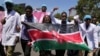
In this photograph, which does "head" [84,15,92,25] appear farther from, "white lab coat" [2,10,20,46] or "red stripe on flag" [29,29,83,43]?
"white lab coat" [2,10,20,46]

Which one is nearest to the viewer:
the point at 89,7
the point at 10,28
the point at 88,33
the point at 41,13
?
the point at 10,28

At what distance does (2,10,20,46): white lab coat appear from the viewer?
1005cm

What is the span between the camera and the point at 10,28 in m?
10.1

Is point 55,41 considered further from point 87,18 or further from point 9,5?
point 9,5

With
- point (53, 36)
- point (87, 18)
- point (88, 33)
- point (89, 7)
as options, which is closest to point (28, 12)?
point (53, 36)

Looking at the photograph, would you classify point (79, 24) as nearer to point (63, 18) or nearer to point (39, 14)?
point (63, 18)

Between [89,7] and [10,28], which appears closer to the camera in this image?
[10,28]

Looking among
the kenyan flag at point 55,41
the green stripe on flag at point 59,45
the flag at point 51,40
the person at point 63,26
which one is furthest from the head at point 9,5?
the person at point 63,26

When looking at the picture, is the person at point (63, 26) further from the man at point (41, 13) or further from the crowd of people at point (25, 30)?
the man at point (41, 13)

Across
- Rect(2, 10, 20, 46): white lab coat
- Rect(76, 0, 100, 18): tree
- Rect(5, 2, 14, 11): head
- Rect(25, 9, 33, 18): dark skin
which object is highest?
Rect(5, 2, 14, 11): head

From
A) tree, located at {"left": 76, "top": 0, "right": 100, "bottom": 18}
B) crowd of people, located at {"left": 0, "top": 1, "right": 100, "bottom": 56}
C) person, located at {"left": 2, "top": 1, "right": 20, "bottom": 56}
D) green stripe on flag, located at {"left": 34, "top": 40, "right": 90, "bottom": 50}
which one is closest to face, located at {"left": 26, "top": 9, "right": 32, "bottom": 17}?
crowd of people, located at {"left": 0, "top": 1, "right": 100, "bottom": 56}

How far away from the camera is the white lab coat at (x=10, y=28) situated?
1005cm

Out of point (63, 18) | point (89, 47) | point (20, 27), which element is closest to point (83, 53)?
point (89, 47)

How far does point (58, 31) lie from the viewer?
10.3 m
